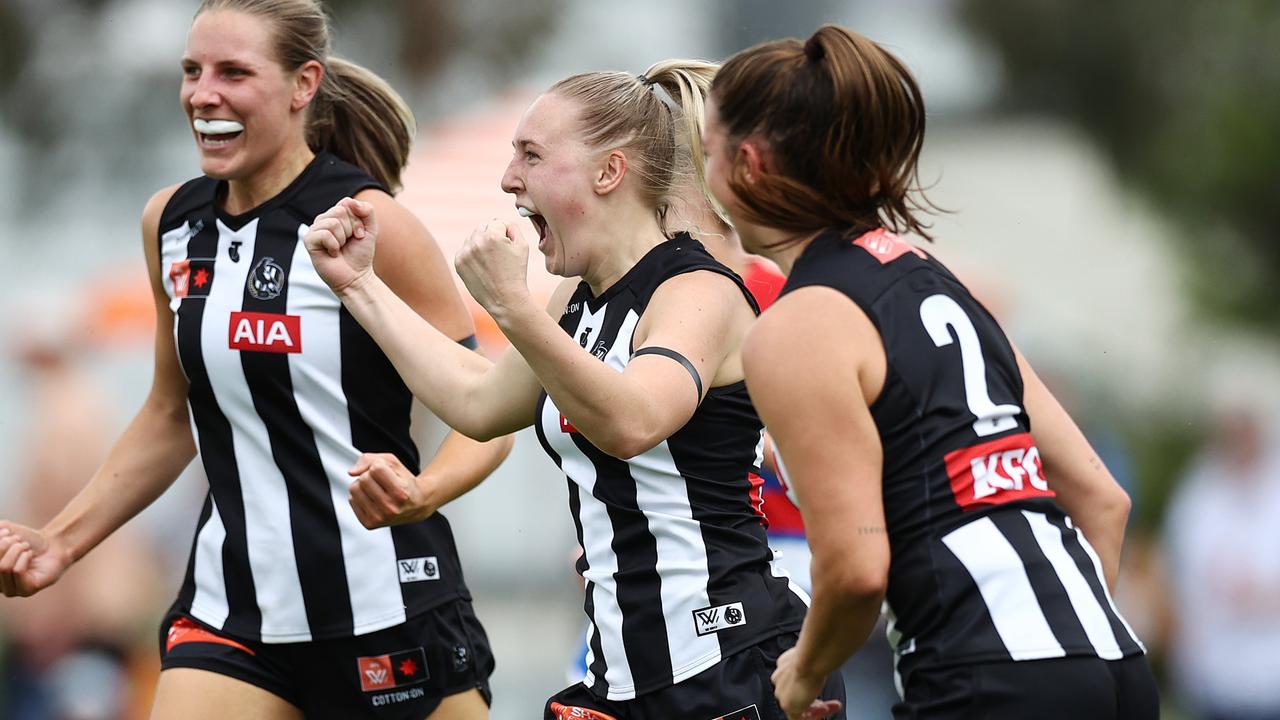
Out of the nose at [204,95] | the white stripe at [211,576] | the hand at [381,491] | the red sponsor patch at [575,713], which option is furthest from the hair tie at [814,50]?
the white stripe at [211,576]

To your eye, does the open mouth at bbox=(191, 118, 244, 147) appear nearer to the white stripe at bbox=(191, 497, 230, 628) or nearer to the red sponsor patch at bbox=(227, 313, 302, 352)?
the red sponsor patch at bbox=(227, 313, 302, 352)

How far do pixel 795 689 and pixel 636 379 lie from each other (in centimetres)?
69

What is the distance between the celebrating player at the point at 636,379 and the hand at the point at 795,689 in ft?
1.24

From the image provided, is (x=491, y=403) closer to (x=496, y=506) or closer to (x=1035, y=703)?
(x=1035, y=703)

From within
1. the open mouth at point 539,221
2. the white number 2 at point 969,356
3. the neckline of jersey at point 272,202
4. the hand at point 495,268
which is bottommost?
the white number 2 at point 969,356

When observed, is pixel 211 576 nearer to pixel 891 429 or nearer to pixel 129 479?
pixel 129 479

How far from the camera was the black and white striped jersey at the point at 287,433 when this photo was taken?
4.25m

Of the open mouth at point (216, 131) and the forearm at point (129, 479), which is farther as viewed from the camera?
the forearm at point (129, 479)

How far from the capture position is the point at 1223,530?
9203 mm

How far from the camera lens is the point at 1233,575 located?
9.08 meters

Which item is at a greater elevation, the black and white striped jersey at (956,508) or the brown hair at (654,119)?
the brown hair at (654,119)

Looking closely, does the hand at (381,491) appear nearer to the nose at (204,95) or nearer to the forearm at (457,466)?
the forearm at (457,466)

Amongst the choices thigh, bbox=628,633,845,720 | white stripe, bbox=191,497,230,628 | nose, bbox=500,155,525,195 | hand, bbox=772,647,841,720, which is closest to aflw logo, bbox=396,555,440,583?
white stripe, bbox=191,497,230,628

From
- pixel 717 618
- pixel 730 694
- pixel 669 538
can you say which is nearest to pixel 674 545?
pixel 669 538
